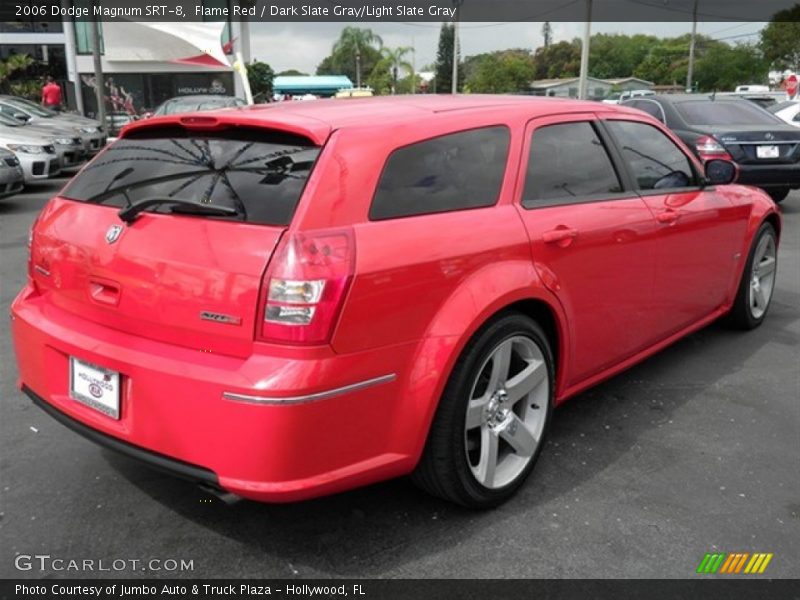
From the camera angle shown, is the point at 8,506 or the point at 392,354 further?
the point at 8,506

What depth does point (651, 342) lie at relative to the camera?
3914 mm

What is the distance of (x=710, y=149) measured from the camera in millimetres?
9203

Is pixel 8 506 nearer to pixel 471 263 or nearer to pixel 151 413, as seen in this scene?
pixel 151 413

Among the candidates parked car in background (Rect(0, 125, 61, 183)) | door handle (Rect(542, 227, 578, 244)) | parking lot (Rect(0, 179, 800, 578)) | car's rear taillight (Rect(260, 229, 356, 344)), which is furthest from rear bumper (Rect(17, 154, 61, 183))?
car's rear taillight (Rect(260, 229, 356, 344))

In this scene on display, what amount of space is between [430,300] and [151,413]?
1.01m

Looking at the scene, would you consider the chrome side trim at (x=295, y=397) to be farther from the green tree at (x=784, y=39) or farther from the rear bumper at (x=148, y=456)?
the green tree at (x=784, y=39)

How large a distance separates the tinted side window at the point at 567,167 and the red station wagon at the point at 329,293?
0.01 m

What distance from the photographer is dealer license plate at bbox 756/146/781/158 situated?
950 centimetres

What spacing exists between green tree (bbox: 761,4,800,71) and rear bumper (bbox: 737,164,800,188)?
47.2 m

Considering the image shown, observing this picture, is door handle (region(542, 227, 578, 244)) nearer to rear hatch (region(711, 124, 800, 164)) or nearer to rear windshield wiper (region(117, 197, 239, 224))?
rear windshield wiper (region(117, 197, 239, 224))

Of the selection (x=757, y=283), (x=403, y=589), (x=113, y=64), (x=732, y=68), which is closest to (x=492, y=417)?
(x=403, y=589)

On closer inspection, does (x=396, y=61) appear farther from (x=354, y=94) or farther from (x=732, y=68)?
(x=354, y=94)

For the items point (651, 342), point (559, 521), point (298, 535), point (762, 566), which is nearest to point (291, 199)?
point (298, 535)

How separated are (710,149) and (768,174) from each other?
1.01 meters
